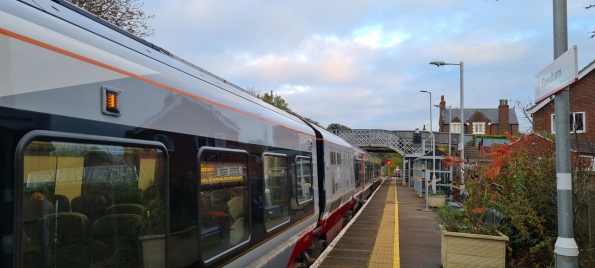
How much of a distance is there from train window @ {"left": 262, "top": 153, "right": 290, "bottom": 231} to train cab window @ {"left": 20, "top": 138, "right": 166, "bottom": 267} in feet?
8.10

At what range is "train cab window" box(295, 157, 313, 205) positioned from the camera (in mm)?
7445

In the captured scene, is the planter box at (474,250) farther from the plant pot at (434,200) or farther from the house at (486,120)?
the house at (486,120)

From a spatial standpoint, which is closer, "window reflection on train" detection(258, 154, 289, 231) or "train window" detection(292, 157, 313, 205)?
"window reflection on train" detection(258, 154, 289, 231)

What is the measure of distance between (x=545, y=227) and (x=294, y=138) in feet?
13.0

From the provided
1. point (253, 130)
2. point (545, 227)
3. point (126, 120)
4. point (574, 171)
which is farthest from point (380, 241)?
point (126, 120)

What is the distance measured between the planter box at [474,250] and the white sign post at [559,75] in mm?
2785

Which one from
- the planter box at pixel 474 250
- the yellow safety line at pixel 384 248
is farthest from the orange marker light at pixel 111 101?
the yellow safety line at pixel 384 248

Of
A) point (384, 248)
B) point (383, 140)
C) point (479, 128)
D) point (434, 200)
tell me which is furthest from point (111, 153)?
point (479, 128)

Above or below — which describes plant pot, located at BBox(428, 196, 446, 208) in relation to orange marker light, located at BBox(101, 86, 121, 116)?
below

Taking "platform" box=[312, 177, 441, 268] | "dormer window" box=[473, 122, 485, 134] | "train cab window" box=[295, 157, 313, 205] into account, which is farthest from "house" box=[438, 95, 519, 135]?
"train cab window" box=[295, 157, 313, 205]

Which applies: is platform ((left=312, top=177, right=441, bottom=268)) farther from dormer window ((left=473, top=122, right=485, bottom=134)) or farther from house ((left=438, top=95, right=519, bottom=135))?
dormer window ((left=473, top=122, right=485, bottom=134))

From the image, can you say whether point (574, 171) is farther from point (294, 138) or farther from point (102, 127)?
point (102, 127)

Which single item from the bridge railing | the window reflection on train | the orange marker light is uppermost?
the bridge railing

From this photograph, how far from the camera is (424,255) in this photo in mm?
9242
